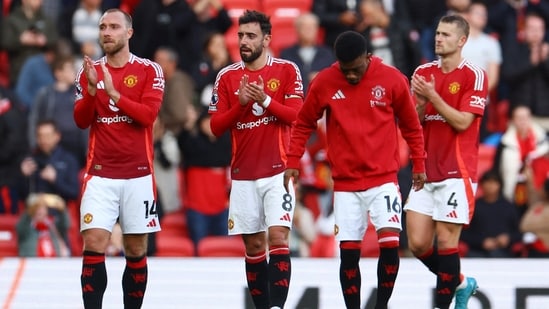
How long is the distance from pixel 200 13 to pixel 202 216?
11.2ft

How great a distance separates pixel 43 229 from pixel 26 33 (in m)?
3.84

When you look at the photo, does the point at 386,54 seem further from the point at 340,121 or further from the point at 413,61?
the point at 340,121

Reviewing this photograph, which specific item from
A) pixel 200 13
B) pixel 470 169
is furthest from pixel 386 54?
pixel 470 169

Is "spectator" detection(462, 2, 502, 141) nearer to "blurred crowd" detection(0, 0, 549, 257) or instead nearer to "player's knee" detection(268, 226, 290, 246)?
"blurred crowd" detection(0, 0, 549, 257)

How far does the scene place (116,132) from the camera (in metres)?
12.8

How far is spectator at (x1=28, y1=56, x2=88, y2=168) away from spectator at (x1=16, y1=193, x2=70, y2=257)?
126cm

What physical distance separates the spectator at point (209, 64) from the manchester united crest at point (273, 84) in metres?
6.22

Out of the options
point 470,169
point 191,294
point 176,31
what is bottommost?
point 191,294

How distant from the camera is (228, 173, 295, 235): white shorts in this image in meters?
12.9

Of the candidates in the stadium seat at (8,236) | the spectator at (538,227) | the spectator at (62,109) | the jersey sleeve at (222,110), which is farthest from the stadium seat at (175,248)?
the jersey sleeve at (222,110)

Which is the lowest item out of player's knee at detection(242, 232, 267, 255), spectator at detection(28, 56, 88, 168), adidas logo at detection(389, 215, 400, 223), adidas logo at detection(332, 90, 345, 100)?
player's knee at detection(242, 232, 267, 255)

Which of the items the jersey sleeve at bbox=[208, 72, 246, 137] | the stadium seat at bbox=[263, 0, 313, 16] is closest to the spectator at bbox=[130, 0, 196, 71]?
the stadium seat at bbox=[263, 0, 313, 16]

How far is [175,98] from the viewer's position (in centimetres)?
Result: 1912

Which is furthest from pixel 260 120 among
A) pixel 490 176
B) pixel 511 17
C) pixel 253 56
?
pixel 511 17
